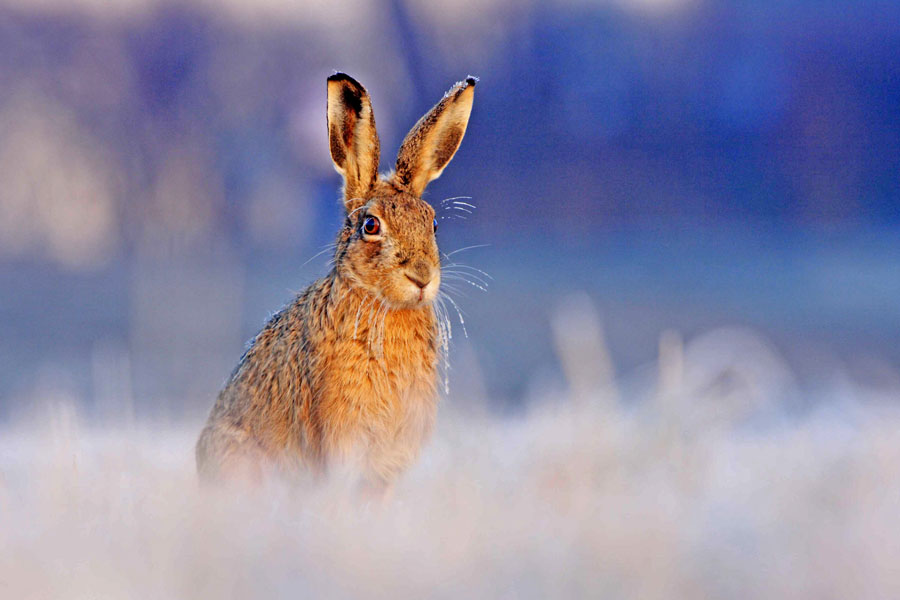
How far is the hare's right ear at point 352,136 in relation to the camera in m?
3.25

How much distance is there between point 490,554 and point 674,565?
31cm

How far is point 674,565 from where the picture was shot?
1.44 metres

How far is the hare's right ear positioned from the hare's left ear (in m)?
0.13

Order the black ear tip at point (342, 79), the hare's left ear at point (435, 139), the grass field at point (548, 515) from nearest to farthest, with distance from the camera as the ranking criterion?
1. the grass field at point (548, 515)
2. the black ear tip at point (342, 79)
3. the hare's left ear at point (435, 139)

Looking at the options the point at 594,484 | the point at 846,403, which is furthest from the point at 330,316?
the point at 846,403

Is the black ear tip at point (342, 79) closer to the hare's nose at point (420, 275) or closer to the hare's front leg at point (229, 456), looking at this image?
the hare's nose at point (420, 275)

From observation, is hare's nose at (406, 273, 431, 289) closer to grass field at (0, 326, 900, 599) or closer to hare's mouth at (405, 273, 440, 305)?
hare's mouth at (405, 273, 440, 305)

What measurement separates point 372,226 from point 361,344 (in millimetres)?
452

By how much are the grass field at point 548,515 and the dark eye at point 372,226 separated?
1.05 m

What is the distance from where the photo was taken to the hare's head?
3197 millimetres

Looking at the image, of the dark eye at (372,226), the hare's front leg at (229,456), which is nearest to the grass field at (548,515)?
the hare's front leg at (229,456)

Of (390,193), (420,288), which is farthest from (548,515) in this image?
(390,193)

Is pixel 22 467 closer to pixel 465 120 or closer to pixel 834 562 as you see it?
pixel 465 120

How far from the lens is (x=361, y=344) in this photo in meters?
3.24
